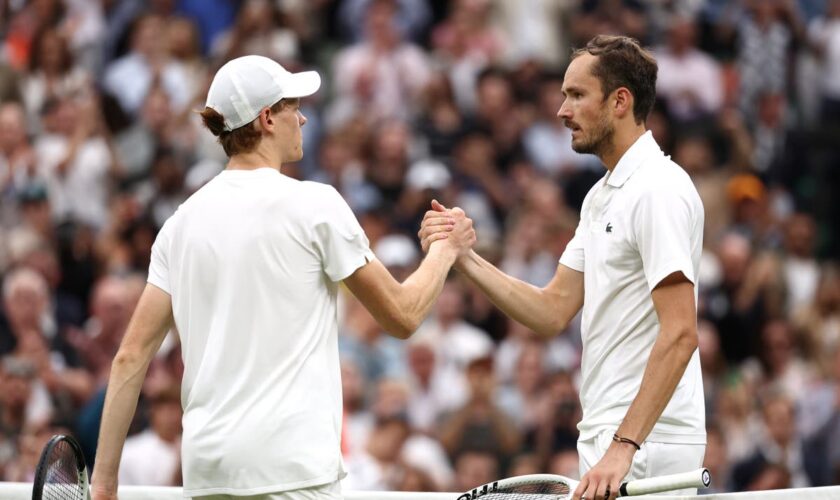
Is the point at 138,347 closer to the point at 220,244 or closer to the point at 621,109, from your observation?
the point at 220,244

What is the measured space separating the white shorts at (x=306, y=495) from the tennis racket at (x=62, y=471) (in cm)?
42

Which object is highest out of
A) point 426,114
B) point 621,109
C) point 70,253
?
point 426,114

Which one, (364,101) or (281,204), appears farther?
(364,101)

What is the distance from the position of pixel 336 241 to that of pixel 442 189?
6.53 metres

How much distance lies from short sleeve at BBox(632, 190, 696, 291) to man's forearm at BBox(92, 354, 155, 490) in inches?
57.8

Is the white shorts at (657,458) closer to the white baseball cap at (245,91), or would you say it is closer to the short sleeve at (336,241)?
the short sleeve at (336,241)

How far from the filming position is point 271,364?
14.5 ft

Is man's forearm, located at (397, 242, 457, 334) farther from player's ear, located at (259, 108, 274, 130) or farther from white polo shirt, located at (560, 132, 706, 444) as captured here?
player's ear, located at (259, 108, 274, 130)

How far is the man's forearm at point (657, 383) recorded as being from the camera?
4.56 meters

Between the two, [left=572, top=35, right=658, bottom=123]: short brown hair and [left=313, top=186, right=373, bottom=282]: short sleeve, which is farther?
[left=572, top=35, right=658, bottom=123]: short brown hair

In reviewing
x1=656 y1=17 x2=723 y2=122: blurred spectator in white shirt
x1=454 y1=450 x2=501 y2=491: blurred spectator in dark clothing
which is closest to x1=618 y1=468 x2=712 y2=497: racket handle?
x1=454 y1=450 x2=501 y2=491: blurred spectator in dark clothing

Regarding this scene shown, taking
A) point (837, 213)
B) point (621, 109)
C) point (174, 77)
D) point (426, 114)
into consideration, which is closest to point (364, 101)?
point (426, 114)

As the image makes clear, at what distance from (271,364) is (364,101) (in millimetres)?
7781

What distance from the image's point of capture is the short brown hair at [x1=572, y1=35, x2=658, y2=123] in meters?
5.11
